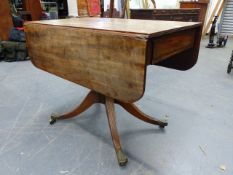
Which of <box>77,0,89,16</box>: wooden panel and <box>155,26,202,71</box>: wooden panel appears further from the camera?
<box>77,0,89,16</box>: wooden panel

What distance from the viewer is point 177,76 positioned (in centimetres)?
250

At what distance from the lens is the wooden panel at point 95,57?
2.96 ft

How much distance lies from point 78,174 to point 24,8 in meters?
3.61

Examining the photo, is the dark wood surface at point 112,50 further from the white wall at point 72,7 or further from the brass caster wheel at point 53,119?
the white wall at point 72,7

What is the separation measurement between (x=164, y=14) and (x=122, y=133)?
2.43 metres

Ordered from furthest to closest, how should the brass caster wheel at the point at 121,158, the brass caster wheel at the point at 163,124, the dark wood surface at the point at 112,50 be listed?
the brass caster wheel at the point at 163,124 → the brass caster wheel at the point at 121,158 → the dark wood surface at the point at 112,50

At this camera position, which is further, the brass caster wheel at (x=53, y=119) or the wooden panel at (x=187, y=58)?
the brass caster wheel at (x=53, y=119)

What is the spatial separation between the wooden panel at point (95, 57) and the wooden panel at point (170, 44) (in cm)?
11

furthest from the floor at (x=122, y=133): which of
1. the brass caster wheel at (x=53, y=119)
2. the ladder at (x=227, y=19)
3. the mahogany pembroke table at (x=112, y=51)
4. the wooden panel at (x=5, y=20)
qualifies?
the ladder at (x=227, y=19)

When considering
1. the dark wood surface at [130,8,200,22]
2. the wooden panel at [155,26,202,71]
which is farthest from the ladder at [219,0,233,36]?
the wooden panel at [155,26,202,71]

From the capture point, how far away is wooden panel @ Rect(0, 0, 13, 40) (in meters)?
3.30

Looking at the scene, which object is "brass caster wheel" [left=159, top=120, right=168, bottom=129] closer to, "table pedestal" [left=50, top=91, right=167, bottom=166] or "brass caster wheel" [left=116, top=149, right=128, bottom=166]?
"table pedestal" [left=50, top=91, right=167, bottom=166]

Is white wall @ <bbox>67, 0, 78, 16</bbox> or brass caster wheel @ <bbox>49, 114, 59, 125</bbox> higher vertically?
white wall @ <bbox>67, 0, 78, 16</bbox>

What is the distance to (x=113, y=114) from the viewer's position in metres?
1.35
